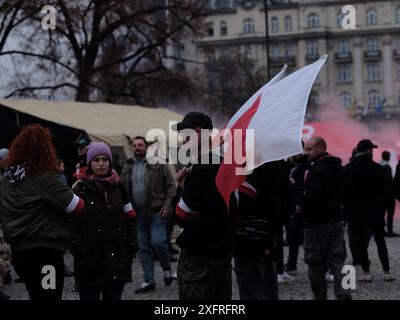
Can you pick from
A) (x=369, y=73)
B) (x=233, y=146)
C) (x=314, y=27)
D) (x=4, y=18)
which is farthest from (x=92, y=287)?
(x=369, y=73)

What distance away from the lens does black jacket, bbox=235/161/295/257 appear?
6.00 metres

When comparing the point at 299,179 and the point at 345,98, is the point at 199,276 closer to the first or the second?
the point at 299,179

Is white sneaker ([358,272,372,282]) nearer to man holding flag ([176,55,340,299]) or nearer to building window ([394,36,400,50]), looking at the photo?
man holding flag ([176,55,340,299])

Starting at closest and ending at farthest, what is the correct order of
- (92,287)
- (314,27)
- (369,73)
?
(92,287), (314,27), (369,73)

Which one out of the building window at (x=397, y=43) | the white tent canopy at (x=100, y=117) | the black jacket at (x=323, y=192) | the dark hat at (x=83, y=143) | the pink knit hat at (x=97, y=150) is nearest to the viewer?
the pink knit hat at (x=97, y=150)

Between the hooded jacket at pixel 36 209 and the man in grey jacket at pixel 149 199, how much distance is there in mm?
3775

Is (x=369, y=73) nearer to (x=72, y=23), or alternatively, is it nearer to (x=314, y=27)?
(x=314, y=27)

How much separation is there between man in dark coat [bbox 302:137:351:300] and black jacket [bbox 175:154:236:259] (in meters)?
2.83

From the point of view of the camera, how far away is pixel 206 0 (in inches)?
1255

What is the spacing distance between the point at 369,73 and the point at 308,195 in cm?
8451

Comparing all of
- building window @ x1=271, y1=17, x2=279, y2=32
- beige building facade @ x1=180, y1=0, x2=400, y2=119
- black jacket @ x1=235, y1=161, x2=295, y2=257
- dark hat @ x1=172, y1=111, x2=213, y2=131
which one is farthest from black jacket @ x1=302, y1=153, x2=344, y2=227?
building window @ x1=271, y1=17, x2=279, y2=32

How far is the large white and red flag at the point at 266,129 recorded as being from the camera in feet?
14.5

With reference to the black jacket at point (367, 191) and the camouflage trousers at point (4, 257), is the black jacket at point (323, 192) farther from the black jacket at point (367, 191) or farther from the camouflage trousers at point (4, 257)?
the camouflage trousers at point (4, 257)

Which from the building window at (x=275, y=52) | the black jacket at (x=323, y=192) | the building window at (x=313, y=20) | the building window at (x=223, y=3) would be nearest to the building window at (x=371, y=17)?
the building window at (x=313, y=20)
